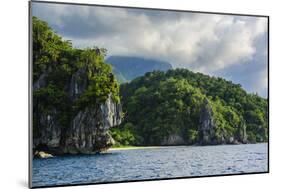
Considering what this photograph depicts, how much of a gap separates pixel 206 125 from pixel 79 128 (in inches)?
64.9

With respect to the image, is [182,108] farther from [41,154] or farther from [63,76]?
[41,154]

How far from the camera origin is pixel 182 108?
271 inches

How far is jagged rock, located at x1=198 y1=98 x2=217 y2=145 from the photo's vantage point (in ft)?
22.8

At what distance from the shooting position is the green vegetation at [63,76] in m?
6.18

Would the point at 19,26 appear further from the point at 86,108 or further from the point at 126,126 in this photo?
the point at 126,126

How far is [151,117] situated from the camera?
22.1 ft

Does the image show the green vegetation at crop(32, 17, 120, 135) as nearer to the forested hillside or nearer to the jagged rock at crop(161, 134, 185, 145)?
the forested hillside

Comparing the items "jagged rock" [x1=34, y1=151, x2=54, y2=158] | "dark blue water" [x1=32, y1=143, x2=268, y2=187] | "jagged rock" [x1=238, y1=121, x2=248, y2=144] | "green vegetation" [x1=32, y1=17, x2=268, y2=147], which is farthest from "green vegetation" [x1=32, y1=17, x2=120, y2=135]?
"jagged rock" [x1=238, y1=121, x2=248, y2=144]

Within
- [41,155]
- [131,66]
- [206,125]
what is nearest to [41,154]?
[41,155]

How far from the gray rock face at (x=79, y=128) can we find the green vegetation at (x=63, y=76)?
0.02 metres

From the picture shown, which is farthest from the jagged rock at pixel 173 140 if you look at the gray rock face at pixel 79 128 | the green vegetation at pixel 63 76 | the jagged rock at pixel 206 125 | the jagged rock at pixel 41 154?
the jagged rock at pixel 41 154

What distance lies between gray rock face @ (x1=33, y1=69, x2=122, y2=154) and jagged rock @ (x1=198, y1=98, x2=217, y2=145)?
1.09m

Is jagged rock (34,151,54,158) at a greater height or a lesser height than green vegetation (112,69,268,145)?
lesser

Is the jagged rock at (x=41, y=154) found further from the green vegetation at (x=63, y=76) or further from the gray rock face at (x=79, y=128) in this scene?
the green vegetation at (x=63, y=76)
